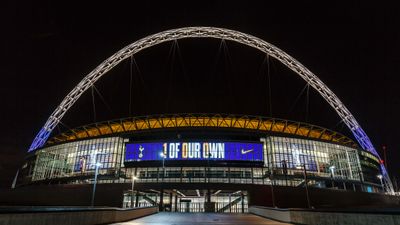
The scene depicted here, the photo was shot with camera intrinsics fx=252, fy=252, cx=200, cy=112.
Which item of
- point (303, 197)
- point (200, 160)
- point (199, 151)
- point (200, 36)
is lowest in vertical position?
point (303, 197)

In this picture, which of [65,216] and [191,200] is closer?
Answer: [65,216]

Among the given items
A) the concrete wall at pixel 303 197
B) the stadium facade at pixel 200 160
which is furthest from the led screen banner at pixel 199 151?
the concrete wall at pixel 303 197

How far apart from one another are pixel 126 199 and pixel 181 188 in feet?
43.7

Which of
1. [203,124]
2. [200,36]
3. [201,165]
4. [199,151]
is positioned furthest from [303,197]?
[200,36]

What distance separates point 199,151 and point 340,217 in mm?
43701

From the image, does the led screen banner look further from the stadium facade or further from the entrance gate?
the entrance gate

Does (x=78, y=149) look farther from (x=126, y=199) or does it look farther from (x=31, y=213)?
(x=31, y=213)

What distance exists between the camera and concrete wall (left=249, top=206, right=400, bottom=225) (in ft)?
29.7

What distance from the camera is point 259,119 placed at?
6562cm

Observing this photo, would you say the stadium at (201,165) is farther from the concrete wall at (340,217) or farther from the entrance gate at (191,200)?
the concrete wall at (340,217)

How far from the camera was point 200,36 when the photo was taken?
180 ft

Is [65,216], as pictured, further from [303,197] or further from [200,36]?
[200,36]

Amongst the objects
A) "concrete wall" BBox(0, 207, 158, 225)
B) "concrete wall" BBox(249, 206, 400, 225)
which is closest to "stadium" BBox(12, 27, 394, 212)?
"concrete wall" BBox(249, 206, 400, 225)

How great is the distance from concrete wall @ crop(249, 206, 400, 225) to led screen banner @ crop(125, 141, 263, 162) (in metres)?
34.5
